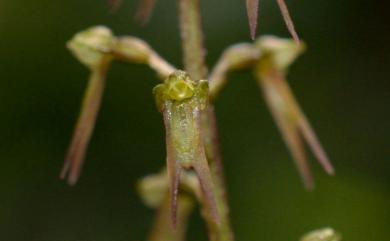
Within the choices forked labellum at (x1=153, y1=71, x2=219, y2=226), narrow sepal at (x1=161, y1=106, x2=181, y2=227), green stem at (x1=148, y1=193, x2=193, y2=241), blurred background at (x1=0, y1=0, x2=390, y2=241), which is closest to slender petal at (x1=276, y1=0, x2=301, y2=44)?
forked labellum at (x1=153, y1=71, x2=219, y2=226)

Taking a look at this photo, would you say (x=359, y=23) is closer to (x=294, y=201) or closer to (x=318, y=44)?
(x=318, y=44)

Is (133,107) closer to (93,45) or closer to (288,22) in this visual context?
(93,45)

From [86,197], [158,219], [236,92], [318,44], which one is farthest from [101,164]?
[158,219]

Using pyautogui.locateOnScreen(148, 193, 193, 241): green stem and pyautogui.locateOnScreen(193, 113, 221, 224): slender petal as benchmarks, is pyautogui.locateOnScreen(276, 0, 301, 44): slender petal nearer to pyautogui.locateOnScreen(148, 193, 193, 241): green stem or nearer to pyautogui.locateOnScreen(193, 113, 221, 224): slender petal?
pyautogui.locateOnScreen(193, 113, 221, 224): slender petal

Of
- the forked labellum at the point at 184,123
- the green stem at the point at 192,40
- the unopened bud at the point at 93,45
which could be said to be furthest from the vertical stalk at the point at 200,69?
the unopened bud at the point at 93,45

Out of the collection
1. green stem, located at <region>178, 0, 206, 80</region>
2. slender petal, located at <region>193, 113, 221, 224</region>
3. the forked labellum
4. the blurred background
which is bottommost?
the blurred background

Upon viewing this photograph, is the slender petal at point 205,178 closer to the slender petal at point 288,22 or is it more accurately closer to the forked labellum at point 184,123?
the forked labellum at point 184,123
